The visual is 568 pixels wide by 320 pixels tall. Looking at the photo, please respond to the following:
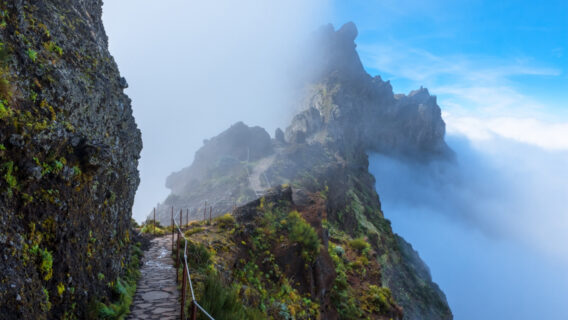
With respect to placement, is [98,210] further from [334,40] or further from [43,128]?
[334,40]

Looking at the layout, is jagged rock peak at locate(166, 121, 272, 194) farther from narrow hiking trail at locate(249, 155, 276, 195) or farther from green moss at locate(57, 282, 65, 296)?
green moss at locate(57, 282, 65, 296)

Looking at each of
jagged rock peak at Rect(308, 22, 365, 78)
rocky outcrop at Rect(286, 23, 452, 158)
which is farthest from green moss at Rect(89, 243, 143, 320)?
jagged rock peak at Rect(308, 22, 365, 78)

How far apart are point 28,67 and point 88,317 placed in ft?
13.6

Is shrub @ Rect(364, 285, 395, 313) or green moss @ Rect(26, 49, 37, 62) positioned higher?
green moss @ Rect(26, 49, 37, 62)

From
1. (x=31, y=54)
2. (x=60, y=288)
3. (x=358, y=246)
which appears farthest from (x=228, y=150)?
(x=60, y=288)

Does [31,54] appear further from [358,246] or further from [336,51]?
[336,51]

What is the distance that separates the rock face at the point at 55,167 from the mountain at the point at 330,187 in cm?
460

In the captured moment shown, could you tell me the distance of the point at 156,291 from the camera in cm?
859

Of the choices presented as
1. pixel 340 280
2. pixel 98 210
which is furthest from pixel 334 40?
pixel 98 210

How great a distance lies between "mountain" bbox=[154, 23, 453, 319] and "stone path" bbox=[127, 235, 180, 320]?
5.93ft

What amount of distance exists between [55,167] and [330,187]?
3668 cm

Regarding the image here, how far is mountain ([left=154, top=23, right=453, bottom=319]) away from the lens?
14328mm

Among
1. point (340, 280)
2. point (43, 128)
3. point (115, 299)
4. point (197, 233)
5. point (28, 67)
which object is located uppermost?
point (28, 67)

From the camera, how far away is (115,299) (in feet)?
23.9
